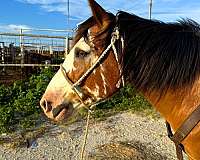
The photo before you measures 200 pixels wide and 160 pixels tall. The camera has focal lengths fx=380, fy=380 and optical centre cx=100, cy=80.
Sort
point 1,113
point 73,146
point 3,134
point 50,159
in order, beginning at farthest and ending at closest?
point 1,113 < point 3,134 < point 73,146 < point 50,159

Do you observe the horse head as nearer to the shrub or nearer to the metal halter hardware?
the metal halter hardware

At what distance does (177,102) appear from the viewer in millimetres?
2395

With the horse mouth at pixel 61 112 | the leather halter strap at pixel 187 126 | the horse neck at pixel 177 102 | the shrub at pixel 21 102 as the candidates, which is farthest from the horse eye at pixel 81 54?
the shrub at pixel 21 102

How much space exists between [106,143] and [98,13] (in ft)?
11.6

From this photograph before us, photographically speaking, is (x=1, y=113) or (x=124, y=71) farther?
(x=1, y=113)

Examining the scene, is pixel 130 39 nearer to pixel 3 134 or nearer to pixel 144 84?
pixel 144 84

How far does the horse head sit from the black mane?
9 centimetres

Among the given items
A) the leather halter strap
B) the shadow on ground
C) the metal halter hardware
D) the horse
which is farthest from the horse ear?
the shadow on ground

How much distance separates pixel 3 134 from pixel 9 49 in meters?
8.29

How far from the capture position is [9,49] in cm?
1388

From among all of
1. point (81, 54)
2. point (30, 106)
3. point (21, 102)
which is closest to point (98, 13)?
point (81, 54)

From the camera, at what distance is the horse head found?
2.38m

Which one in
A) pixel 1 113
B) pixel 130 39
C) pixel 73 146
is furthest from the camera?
pixel 1 113

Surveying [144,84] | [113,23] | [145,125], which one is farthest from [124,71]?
[145,125]
